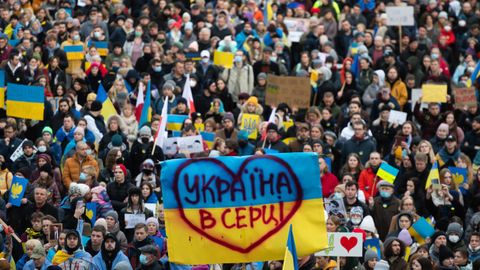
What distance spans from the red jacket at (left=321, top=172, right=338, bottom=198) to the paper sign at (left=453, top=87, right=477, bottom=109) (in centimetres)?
427

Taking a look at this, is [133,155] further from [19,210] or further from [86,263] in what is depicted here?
[86,263]

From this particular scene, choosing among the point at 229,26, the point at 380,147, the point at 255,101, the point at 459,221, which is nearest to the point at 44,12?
the point at 229,26

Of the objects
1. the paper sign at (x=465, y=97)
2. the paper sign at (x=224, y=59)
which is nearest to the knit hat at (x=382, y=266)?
the paper sign at (x=465, y=97)

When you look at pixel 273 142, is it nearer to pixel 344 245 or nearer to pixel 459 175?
pixel 459 175

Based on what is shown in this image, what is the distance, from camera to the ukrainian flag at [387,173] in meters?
20.5

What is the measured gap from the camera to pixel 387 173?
2055 centimetres

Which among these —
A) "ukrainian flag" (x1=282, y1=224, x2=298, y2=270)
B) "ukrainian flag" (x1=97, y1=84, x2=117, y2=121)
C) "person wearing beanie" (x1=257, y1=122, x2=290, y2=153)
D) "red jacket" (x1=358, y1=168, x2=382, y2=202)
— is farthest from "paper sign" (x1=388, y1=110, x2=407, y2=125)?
"ukrainian flag" (x1=282, y1=224, x2=298, y2=270)

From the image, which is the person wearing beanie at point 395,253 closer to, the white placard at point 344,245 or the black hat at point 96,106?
the white placard at point 344,245

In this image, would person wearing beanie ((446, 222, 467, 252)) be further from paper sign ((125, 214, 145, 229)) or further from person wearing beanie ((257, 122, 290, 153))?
person wearing beanie ((257, 122, 290, 153))

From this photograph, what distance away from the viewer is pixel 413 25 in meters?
28.9

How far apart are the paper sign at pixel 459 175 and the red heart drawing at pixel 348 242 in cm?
405

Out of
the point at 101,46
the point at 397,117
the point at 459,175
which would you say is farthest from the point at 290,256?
the point at 101,46

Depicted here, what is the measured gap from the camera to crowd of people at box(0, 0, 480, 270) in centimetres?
1834

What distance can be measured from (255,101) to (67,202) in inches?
189
